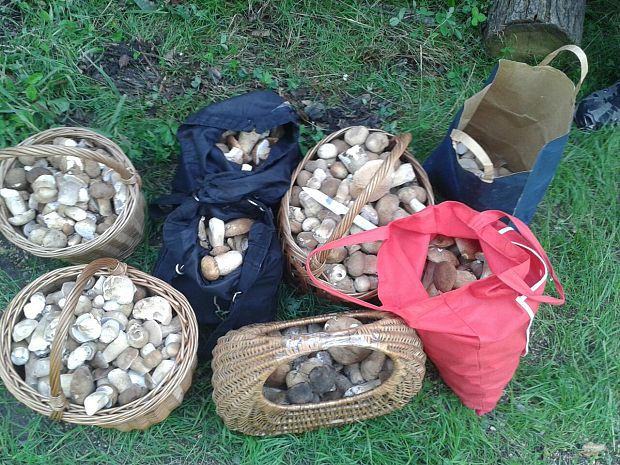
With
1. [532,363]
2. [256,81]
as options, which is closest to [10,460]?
[256,81]

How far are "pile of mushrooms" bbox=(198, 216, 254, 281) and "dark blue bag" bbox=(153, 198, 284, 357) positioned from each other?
0.06 feet

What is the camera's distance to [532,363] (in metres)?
2.25

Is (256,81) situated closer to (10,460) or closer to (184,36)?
(184,36)

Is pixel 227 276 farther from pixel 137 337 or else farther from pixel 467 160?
pixel 467 160

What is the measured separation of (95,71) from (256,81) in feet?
2.31

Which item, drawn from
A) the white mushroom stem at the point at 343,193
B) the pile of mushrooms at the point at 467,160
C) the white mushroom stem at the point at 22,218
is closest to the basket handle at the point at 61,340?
the white mushroom stem at the point at 22,218

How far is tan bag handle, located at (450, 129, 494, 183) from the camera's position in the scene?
1.88 metres

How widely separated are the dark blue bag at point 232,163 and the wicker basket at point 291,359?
0.48 m

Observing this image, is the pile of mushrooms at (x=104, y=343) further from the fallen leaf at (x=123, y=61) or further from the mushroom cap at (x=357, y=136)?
the fallen leaf at (x=123, y=61)

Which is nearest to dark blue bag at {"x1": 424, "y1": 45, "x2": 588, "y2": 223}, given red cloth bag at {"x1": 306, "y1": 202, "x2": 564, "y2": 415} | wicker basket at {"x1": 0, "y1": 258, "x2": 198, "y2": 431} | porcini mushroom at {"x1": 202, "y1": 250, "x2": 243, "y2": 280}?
red cloth bag at {"x1": 306, "y1": 202, "x2": 564, "y2": 415}

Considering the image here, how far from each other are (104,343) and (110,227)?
395mm

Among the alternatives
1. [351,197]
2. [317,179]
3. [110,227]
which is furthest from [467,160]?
[110,227]

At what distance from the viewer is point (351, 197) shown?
206 centimetres

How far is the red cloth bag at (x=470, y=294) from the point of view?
1808 mm
